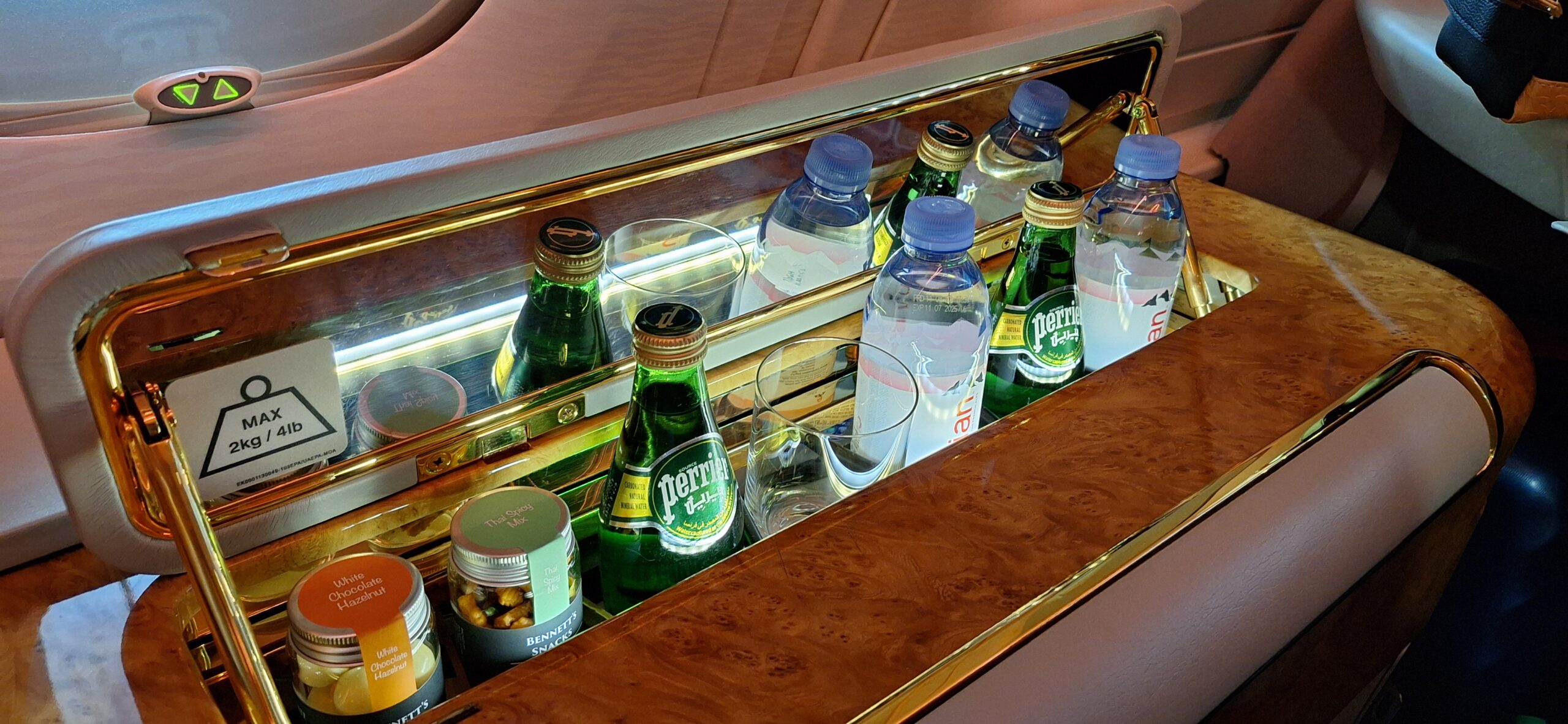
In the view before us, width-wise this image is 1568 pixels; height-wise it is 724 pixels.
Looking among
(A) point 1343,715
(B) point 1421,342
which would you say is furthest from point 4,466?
(A) point 1343,715

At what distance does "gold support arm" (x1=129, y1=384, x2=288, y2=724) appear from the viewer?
49cm

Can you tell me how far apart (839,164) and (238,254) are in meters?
0.43

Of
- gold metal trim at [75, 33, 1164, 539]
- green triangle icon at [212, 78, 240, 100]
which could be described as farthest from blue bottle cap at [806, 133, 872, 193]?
green triangle icon at [212, 78, 240, 100]

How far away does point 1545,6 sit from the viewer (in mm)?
1217

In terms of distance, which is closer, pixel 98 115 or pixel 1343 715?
pixel 98 115

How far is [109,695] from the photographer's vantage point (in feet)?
1.83

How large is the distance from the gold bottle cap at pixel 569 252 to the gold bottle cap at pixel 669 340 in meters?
0.08

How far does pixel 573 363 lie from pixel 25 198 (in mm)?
610

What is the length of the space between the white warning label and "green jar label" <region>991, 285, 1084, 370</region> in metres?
0.51

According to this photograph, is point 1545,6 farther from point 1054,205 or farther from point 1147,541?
point 1147,541

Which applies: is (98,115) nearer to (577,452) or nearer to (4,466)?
(4,466)

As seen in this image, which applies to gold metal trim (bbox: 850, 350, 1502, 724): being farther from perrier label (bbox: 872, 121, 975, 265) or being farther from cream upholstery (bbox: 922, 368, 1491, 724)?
perrier label (bbox: 872, 121, 975, 265)

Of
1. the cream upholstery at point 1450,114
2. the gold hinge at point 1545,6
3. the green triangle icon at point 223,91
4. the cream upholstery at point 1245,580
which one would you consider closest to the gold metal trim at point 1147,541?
the cream upholstery at point 1245,580

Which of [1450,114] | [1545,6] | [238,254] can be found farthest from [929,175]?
A: [1450,114]
